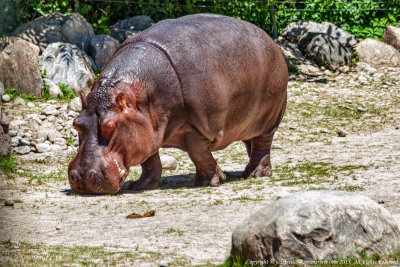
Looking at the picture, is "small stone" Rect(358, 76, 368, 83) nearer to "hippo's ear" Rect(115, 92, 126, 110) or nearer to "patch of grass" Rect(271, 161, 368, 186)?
"patch of grass" Rect(271, 161, 368, 186)

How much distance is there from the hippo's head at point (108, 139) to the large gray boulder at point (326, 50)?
8961mm

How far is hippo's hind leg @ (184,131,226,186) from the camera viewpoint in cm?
658

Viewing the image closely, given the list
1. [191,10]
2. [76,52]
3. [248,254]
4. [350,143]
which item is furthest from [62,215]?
[191,10]

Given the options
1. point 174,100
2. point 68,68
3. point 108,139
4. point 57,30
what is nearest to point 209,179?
point 174,100

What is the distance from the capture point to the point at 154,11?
15.2m

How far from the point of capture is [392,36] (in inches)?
587

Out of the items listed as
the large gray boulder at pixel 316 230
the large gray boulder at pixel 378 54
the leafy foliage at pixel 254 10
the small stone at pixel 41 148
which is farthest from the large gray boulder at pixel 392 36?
the large gray boulder at pixel 316 230

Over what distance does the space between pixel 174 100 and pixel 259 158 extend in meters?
1.70

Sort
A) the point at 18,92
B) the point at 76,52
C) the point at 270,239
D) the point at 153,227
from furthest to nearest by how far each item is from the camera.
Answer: the point at 76,52, the point at 18,92, the point at 153,227, the point at 270,239

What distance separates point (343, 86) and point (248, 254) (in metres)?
9.87

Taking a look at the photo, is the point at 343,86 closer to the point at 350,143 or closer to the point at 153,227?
the point at 350,143

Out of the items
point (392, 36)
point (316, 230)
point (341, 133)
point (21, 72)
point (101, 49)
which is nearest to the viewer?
point (316, 230)

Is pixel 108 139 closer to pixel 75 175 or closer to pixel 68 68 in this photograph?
pixel 75 175

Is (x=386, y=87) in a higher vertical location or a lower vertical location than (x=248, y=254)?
lower
